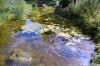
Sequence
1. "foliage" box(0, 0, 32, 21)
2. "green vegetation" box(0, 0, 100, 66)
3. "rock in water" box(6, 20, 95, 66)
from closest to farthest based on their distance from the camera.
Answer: "rock in water" box(6, 20, 95, 66) → "green vegetation" box(0, 0, 100, 66) → "foliage" box(0, 0, 32, 21)

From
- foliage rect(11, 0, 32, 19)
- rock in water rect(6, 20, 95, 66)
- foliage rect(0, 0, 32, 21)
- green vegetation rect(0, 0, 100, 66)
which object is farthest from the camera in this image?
foliage rect(11, 0, 32, 19)

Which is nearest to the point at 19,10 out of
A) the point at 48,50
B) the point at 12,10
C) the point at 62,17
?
the point at 12,10

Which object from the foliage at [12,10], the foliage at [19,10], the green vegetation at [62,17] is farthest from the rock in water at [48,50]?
the foliage at [19,10]

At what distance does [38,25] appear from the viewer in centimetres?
1550

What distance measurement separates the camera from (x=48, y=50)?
11352 millimetres

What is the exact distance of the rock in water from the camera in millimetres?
10000

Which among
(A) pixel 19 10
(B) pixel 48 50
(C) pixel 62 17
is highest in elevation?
(A) pixel 19 10

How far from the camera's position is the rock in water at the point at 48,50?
10.0 metres

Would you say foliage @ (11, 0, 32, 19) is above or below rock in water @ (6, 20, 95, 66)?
above

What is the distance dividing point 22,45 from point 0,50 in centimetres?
128

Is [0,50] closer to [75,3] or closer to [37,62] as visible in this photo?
[37,62]

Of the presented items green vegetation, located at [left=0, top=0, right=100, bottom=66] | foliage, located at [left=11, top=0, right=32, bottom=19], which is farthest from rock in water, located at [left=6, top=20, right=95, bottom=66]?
foliage, located at [left=11, top=0, right=32, bottom=19]

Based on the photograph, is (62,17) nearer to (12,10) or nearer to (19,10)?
(19,10)

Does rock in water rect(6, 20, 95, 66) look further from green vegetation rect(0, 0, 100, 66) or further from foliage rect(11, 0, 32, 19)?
foliage rect(11, 0, 32, 19)
